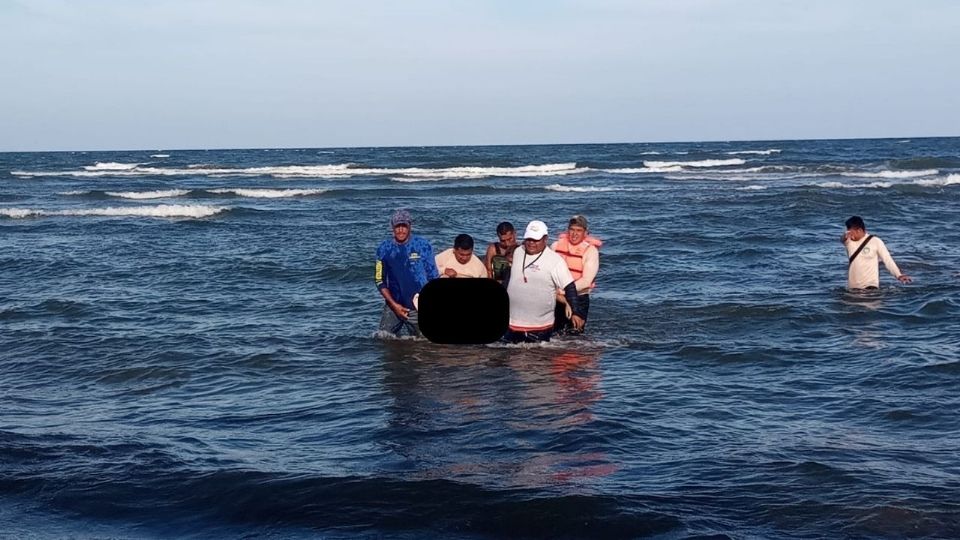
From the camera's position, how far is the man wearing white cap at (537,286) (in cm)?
868

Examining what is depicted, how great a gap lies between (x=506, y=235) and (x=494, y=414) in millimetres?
2229

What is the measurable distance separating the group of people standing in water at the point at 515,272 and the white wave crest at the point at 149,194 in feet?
96.2

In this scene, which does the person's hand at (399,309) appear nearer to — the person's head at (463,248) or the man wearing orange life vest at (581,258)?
the person's head at (463,248)

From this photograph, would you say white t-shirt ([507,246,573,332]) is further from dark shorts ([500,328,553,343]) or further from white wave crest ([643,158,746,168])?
white wave crest ([643,158,746,168])

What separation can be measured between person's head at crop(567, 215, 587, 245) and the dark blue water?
3.45 feet

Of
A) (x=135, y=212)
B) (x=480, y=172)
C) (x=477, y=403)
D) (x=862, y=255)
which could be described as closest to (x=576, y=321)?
(x=477, y=403)

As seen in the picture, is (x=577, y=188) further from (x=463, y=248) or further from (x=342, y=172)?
(x=463, y=248)

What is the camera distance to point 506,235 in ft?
31.1

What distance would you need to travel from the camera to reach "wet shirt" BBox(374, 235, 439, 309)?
9344mm

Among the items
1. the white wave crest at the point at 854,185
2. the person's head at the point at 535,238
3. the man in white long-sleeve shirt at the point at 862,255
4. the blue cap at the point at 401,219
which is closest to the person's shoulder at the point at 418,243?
the blue cap at the point at 401,219

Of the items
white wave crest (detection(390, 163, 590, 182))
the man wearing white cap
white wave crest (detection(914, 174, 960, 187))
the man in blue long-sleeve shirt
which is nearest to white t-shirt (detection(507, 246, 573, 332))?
the man wearing white cap

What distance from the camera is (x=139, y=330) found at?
11.7m

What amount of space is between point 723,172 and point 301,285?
116 feet

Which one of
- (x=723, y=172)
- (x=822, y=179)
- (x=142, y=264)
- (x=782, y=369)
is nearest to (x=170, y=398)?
(x=782, y=369)
